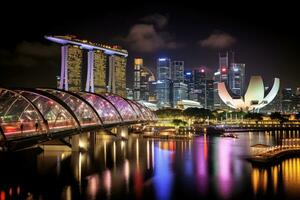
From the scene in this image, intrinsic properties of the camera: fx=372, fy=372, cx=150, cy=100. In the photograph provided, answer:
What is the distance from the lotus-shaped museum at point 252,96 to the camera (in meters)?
93.0

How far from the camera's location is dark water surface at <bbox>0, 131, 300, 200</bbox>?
47.1ft

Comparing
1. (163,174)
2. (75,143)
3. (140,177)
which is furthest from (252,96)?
(140,177)

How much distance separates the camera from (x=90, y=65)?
70500 mm

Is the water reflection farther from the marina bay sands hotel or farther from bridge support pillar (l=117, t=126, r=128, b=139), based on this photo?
the marina bay sands hotel

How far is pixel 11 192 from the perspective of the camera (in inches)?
537

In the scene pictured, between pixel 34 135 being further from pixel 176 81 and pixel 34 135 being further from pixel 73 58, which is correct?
pixel 176 81

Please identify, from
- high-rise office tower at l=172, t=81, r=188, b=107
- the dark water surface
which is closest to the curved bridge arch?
the dark water surface

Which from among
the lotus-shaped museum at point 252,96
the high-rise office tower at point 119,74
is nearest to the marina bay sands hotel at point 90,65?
the high-rise office tower at point 119,74

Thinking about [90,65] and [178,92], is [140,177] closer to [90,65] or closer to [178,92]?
[90,65]

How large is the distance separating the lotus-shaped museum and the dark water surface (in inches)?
2816

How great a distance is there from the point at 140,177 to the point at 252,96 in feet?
270

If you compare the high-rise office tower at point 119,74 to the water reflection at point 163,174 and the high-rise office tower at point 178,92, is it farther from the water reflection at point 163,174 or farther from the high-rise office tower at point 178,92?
the water reflection at point 163,174

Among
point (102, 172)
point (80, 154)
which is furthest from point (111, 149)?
point (102, 172)

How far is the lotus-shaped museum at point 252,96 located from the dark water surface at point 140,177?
235ft
